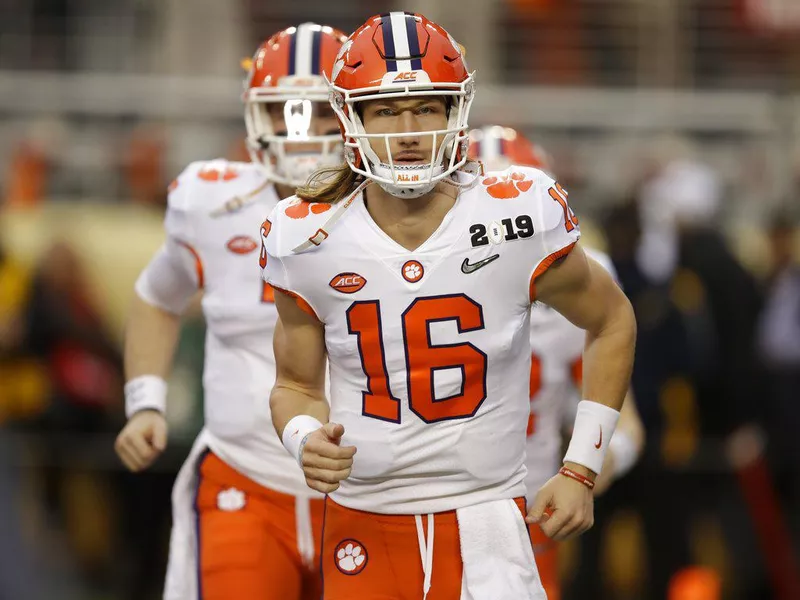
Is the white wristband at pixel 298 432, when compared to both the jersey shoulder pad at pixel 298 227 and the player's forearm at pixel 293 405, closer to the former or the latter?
the player's forearm at pixel 293 405

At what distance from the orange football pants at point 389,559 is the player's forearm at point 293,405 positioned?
25 centimetres

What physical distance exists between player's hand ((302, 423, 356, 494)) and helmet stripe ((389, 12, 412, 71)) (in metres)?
0.85

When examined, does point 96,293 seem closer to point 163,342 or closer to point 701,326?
point 701,326

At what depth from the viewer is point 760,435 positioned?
8633mm

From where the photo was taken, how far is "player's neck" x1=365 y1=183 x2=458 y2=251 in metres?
3.80

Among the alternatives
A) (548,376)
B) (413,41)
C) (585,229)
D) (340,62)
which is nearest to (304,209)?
(340,62)

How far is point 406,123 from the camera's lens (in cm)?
376

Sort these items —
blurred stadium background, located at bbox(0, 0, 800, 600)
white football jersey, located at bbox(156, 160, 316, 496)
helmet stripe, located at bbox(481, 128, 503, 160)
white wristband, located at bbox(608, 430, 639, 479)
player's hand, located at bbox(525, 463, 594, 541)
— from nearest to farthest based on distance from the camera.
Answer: player's hand, located at bbox(525, 463, 594, 541) < white football jersey, located at bbox(156, 160, 316, 496) < white wristband, located at bbox(608, 430, 639, 479) < helmet stripe, located at bbox(481, 128, 503, 160) < blurred stadium background, located at bbox(0, 0, 800, 600)

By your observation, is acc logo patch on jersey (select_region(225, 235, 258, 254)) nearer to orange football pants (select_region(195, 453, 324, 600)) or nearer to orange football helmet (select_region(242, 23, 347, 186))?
orange football helmet (select_region(242, 23, 347, 186))

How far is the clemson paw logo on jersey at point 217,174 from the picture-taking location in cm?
482

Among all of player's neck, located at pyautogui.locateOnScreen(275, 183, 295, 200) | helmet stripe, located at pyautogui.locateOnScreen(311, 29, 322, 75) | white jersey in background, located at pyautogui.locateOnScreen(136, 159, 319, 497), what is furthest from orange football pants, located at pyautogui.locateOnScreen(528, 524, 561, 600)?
helmet stripe, located at pyautogui.locateOnScreen(311, 29, 322, 75)

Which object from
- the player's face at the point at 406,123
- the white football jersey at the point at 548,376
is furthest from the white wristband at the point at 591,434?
the white football jersey at the point at 548,376

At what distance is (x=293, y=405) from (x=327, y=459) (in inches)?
13.4

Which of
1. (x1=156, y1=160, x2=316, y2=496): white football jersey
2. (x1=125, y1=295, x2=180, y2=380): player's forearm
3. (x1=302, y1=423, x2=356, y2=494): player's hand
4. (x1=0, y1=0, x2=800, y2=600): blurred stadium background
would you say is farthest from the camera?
(x1=0, y1=0, x2=800, y2=600): blurred stadium background
